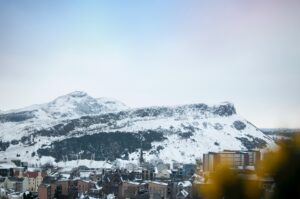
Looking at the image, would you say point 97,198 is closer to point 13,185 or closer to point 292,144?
point 13,185

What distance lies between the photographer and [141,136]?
9506 centimetres

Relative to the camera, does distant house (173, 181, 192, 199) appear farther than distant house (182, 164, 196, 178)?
No

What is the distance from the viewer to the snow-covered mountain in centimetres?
8712

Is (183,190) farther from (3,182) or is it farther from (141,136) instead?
(141,136)

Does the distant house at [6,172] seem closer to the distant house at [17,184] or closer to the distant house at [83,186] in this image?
the distant house at [17,184]

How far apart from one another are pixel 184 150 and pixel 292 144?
89.8 metres

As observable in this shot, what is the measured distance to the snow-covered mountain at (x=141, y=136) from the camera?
8712cm

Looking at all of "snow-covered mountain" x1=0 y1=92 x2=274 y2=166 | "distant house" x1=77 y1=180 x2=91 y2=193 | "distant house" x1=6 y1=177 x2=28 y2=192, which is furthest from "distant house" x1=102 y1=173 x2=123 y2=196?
"snow-covered mountain" x1=0 y1=92 x2=274 y2=166

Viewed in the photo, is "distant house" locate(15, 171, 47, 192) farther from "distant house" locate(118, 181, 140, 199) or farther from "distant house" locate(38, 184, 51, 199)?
"distant house" locate(118, 181, 140, 199)

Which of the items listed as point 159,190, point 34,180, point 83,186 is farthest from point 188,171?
point 159,190

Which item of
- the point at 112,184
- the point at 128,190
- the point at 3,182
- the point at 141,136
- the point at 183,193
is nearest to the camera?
the point at 183,193

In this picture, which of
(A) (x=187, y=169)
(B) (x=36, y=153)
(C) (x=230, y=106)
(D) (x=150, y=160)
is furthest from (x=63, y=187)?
(C) (x=230, y=106)

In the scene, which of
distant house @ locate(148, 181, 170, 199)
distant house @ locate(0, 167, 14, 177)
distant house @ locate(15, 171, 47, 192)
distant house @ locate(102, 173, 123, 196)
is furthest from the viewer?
distant house @ locate(0, 167, 14, 177)

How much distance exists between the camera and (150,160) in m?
82.7
